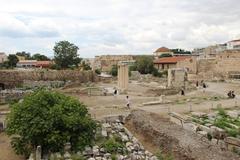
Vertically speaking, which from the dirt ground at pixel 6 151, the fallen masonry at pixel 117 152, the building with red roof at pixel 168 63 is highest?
the building with red roof at pixel 168 63

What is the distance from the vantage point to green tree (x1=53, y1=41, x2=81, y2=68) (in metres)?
61.5

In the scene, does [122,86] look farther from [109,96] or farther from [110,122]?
[110,122]

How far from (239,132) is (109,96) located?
19.1 m

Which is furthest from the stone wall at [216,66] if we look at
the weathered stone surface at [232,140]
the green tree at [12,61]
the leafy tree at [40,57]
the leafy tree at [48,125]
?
the leafy tree at [48,125]

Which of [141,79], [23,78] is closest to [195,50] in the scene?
[141,79]

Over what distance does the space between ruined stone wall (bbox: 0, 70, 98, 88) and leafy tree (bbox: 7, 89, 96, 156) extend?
1437 inches

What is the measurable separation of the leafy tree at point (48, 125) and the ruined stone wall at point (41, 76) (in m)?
36.5

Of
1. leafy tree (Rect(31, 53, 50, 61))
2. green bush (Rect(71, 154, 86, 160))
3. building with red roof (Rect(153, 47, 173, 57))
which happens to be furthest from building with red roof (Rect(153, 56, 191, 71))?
green bush (Rect(71, 154, 86, 160))

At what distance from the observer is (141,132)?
17.5 m

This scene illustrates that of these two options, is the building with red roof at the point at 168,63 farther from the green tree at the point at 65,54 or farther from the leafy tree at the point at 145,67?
the green tree at the point at 65,54

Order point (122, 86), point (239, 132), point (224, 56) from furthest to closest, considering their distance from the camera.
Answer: point (224, 56) < point (122, 86) < point (239, 132)

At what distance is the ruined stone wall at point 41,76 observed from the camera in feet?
167

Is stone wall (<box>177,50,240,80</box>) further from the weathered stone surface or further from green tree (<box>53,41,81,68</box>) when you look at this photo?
the weathered stone surface

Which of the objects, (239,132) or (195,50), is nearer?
(239,132)
